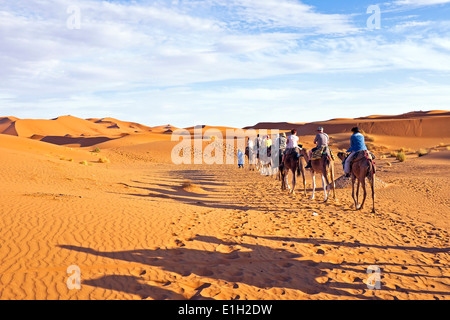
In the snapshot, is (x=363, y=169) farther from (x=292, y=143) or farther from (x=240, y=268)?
(x=240, y=268)

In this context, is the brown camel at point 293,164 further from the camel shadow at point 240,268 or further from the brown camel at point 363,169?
the camel shadow at point 240,268

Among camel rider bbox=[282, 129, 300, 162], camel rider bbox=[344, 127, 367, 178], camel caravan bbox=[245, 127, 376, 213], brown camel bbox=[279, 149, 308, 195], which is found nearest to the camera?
camel caravan bbox=[245, 127, 376, 213]

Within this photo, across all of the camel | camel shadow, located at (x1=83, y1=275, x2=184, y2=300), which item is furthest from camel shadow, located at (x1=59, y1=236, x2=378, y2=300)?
the camel

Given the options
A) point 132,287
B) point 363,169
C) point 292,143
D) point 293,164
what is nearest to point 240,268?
point 132,287

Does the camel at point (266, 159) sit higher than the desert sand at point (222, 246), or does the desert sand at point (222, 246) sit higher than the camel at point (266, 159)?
the camel at point (266, 159)

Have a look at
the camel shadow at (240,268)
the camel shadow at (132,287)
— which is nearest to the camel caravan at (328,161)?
the camel shadow at (240,268)

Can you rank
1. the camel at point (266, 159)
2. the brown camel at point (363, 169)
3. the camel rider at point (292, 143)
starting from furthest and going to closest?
the camel at point (266, 159) < the camel rider at point (292, 143) < the brown camel at point (363, 169)

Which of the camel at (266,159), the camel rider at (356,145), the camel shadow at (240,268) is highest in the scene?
the camel rider at (356,145)

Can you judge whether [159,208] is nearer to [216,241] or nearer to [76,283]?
[216,241]

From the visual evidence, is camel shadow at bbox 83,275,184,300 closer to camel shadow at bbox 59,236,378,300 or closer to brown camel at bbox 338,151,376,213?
camel shadow at bbox 59,236,378,300

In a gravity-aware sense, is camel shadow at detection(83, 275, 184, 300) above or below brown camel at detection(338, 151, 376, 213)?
below

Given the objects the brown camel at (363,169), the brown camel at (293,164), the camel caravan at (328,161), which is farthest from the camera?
the brown camel at (293,164)

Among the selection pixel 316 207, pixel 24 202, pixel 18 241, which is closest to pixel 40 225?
pixel 18 241
